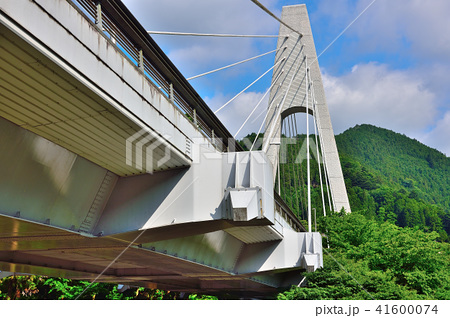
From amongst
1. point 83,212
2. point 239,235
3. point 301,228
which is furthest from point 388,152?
point 83,212

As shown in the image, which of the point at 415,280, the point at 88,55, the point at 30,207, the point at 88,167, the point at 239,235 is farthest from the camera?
the point at 415,280

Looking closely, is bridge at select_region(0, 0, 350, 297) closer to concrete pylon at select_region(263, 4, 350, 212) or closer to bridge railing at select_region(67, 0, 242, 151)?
bridge railing at select_region(67, 0, 242, 151)

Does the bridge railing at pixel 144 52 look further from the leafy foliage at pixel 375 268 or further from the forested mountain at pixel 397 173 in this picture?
the forested mountain at pixel 397 173

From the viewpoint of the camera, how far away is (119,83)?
7.23 m

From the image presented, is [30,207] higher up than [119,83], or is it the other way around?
[119,83]

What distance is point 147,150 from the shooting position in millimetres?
8711

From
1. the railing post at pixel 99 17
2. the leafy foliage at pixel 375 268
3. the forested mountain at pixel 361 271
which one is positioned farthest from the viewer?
the forested mountain at pixel 361 271

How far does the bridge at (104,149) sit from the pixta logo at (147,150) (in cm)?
3

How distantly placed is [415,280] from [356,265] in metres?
2.89

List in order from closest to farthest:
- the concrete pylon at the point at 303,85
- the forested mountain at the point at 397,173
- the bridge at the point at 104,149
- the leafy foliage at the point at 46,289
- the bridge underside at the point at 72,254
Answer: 1. the bridge at the point at 104,149
2. the bridge underside at the point at 72,254
3. the leafy foliage at the point at 46,289
4. the concrete pylon at the point at 303,85
5. the forested mountain at the point at 397,173

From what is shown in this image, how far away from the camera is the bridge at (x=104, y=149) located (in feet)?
19.6

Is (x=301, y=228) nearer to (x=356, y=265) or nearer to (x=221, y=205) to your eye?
(x=356, y=265)

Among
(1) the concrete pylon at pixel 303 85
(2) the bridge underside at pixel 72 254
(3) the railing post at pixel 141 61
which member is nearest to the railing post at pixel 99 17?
(3) the railing post at pixel 141 61

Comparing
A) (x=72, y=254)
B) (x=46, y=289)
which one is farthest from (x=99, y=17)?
(x=46, y=289)
